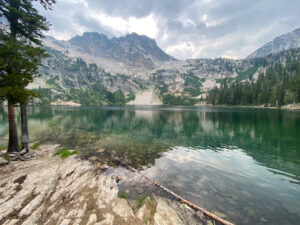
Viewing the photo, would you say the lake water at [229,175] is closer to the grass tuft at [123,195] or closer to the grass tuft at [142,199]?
the grass tuft at [123,195]

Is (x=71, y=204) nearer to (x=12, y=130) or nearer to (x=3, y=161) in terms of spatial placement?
(x=3, y=161)

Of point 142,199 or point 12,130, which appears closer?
point 142,199

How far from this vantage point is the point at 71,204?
9969mm

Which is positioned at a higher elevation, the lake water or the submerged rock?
the submerged rock

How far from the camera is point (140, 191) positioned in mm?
13820

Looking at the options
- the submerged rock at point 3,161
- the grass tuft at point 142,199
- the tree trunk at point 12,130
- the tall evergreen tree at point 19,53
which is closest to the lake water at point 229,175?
the grass tuft at point 142,199

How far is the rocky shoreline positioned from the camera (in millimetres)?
8602

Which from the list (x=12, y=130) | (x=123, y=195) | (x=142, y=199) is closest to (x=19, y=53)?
(x=12, y=130)

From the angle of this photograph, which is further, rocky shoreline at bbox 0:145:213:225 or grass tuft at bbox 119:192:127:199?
grass tuft at bbox 119:192:127:199

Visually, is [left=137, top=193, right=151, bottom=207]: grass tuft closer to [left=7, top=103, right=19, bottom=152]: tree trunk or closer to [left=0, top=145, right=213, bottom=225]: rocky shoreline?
[left=0, top=145, right=213, bottom=225]: rocky shoreline

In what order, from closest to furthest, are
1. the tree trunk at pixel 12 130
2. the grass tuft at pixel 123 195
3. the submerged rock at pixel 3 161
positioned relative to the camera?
the grass tuft at pixel 123 195 → the submerged rock at pixel 3 161 → the tree trunk at pixel 12 130

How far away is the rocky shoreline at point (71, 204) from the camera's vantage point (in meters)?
8.60

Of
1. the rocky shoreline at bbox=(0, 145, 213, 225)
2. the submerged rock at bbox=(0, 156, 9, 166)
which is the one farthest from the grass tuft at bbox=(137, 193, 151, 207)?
the submerged rock at bbox=(0, 156, 9, 166)

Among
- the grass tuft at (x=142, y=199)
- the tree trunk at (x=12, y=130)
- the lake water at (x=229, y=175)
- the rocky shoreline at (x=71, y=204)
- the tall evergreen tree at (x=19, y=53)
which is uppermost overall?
the tall evergreen tree at (x=19, y=53)
